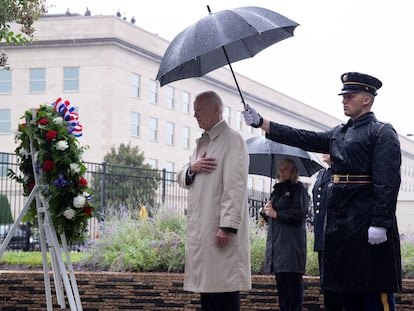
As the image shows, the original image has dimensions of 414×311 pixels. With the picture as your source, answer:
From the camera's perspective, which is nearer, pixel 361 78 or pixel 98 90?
pixel 361 78

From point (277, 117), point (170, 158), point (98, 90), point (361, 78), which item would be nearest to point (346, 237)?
point (361, 78)

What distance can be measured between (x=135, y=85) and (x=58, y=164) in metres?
50.0

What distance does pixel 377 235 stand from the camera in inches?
217

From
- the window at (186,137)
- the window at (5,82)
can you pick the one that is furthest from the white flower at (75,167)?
the window at (186,137)

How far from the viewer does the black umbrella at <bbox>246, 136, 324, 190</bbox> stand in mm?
9375

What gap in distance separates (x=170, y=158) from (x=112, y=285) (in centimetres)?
5109

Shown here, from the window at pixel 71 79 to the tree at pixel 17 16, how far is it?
4519 cm

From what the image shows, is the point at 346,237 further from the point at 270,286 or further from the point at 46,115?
the point at 270,286

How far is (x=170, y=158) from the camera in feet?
199

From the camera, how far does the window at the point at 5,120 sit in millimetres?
57781

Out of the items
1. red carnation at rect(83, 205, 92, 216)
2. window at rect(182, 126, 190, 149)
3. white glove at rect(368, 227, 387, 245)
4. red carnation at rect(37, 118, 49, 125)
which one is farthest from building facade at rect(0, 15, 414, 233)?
white glove at rect(368, 227, 387, 245)

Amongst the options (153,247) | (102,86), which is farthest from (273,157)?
(102,86)

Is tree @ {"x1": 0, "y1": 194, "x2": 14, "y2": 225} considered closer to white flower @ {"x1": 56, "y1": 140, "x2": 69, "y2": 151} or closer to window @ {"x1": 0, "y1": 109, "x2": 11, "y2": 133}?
white flower @ {"x1": 56, "y1": 140, "x2": 69, "y2": 151}

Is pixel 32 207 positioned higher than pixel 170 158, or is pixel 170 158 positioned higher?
pixel 170 158
